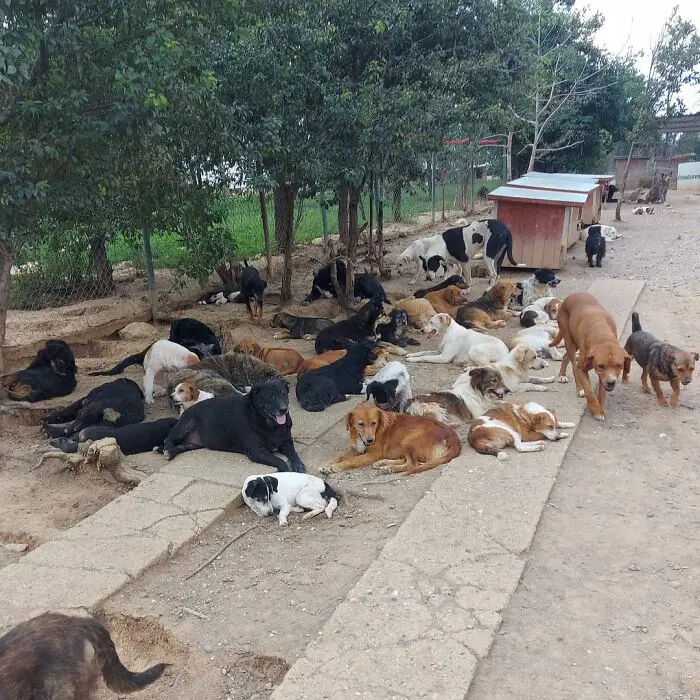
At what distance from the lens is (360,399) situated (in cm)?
764

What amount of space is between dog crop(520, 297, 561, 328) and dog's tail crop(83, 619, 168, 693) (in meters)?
8.33

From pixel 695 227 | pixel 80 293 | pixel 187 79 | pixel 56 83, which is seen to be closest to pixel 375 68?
pixel 187 79

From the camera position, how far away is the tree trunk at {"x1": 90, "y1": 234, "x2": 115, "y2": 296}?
11.6 meters

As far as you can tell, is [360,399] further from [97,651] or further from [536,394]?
[97,651]

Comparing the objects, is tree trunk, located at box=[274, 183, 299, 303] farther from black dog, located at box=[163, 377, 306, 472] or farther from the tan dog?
black dog, located at box=[163, 377, 306, 472]

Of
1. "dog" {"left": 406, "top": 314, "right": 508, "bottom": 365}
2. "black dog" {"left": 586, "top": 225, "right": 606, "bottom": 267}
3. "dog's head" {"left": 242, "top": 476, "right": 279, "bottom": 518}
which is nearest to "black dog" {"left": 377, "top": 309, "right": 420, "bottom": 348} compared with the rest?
"dog" {"left": 406, "top": 314, "right": 508, "bottom": 365}

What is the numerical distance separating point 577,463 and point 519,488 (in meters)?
0.95

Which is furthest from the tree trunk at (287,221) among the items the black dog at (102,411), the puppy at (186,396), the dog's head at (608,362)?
the dog's head at (608,362)

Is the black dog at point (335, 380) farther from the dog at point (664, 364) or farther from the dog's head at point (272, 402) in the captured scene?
the dog at point (664, 364)

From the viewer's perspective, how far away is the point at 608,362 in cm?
629

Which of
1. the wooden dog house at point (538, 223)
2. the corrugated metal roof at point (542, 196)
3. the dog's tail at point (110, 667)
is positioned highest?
the corrugated metal roof at point (542, 196)

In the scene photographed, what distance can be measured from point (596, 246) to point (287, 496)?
1256cm

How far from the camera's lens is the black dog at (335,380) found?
7262 millimetres

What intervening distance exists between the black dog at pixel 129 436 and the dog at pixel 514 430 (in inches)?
112
